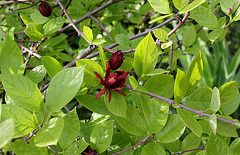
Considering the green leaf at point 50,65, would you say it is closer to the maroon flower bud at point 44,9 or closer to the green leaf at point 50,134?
the green leaf at point 50,134

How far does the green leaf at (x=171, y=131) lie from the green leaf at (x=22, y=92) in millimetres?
274

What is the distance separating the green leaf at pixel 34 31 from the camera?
0.61 metres

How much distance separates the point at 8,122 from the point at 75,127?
7.6 inches

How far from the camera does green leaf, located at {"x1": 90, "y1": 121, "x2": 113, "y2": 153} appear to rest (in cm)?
48

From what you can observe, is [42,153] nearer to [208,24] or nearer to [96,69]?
[96,69]

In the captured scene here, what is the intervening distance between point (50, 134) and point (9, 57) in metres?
0.21

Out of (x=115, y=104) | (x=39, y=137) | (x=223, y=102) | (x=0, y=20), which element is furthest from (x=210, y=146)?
(x=0, y=20)

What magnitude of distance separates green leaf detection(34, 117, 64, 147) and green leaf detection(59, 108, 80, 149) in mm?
83

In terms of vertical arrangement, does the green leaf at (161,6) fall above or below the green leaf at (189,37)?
above

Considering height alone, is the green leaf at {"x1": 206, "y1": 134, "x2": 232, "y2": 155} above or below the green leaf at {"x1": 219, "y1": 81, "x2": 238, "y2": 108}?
below

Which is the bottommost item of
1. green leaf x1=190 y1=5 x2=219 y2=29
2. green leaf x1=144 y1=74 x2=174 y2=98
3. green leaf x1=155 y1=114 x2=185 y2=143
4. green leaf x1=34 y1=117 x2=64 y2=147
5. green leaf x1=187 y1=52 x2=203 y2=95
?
green leaf x1=155 y1=114 x2=185 y2=143

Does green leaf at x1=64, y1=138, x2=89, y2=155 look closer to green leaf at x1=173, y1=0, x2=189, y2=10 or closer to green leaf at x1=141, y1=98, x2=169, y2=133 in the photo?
green leaf at x1=141, y1=98, x2=169, y2=133

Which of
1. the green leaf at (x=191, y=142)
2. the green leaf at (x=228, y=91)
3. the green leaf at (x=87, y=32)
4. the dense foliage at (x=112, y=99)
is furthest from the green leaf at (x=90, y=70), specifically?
the green leaf at (x=191, y=142)

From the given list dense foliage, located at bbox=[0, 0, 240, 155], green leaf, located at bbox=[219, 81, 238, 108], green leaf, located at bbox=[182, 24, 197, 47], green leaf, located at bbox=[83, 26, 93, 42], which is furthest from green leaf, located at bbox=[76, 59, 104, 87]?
green leaf, located at bbox=[182, 24, 197, 47]
